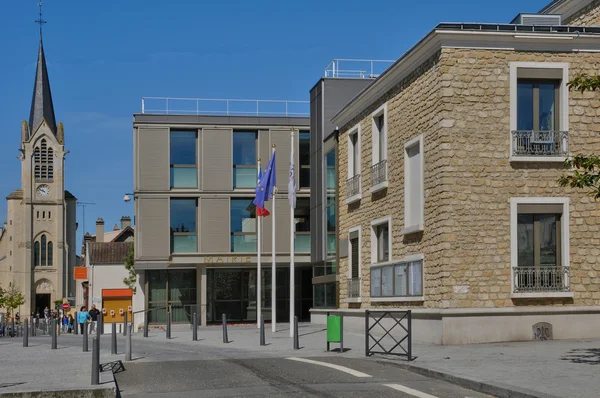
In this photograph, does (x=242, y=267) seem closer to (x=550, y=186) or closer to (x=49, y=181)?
(x=550, y=186)

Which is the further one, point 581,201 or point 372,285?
point 372,285

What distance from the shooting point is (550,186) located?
22203 millimetres

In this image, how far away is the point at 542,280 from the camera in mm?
22000

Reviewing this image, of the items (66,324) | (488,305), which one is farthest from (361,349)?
(66,324)

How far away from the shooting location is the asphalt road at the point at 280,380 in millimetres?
12820

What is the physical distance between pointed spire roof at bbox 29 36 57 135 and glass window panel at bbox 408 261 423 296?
114131 mm

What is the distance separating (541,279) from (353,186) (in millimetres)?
10149

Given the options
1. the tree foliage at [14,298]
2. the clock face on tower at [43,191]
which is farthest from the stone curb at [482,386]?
the clock face on tower at [43,191]

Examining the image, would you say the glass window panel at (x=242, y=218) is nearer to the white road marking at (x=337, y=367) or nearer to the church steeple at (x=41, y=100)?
the white road marking at (x=337, y=367)

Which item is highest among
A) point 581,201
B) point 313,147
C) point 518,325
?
point 313,147

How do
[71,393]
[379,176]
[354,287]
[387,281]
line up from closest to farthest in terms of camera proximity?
1. [71,393]
2. [387,281]
3. [379,176]
4. [354,287]

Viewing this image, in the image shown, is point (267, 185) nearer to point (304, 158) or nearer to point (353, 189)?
point (353, 189)

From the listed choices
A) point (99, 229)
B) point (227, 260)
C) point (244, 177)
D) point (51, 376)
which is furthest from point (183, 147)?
point (99, 229)

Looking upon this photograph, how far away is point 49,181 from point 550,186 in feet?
401
